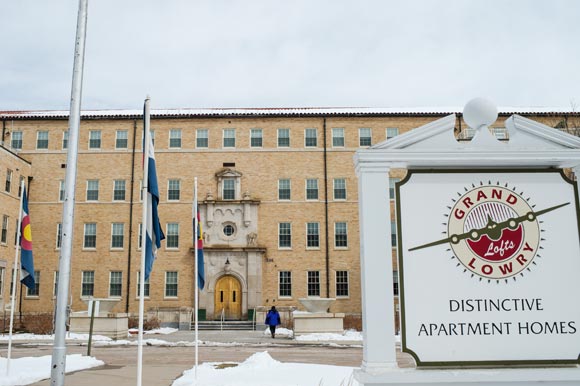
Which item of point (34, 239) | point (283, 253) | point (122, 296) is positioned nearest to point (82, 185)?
point (34, 239)

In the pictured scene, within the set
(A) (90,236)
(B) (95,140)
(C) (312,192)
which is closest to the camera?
(A) (90,236)

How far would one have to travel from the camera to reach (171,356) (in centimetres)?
1942

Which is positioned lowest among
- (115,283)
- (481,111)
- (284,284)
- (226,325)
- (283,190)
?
(226,325)

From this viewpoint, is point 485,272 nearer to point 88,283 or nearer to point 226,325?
point 226,325

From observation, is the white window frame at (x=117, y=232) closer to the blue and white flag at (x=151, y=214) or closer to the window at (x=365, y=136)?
the window at (x=365, y=136)

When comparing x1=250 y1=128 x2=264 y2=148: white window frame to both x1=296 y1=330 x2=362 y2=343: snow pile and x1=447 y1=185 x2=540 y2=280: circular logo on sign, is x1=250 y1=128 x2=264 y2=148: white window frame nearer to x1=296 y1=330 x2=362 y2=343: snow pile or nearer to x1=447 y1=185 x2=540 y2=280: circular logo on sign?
x1=296 y1=330 x2=362 y2=343: snow pile

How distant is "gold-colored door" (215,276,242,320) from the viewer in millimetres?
39500

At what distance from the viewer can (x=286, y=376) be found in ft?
40.7

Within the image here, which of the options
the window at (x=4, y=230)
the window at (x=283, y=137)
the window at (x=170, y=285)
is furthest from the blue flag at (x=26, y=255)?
the window at (x=283, y=137)

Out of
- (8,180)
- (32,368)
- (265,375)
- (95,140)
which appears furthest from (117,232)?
(265,375)

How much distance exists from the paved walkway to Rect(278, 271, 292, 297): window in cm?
1176

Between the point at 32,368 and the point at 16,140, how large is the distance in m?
32.6

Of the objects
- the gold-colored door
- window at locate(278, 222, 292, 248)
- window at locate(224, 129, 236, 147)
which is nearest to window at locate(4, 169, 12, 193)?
window at locate(224, 129, 236, 147)

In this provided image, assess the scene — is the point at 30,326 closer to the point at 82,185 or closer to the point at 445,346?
the point at 82,185
